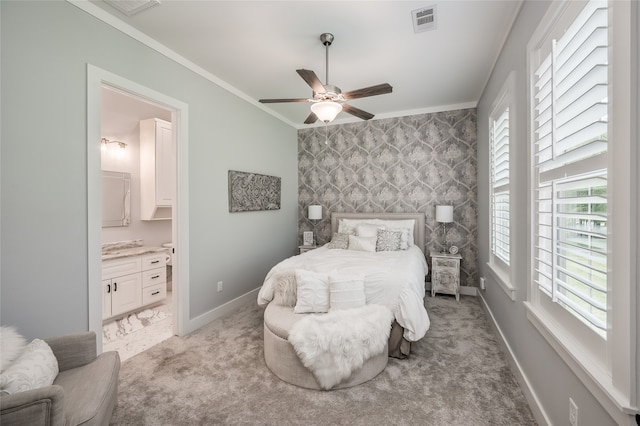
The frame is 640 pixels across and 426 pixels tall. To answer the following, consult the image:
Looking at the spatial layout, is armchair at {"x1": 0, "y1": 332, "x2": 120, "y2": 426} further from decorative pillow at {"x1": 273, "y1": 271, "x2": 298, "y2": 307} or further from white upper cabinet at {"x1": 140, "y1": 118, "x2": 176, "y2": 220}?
white upper cabinet at {"x1": 140, "y1": 118, "x2": 176, "y2": 220}

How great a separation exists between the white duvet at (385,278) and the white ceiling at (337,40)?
83.6 inches

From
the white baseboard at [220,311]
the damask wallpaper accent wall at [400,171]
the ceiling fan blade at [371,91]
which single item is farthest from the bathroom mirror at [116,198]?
the ceiling fan blade at [371,91]

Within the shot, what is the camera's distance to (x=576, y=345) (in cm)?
134

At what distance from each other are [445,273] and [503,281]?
166 centimetres

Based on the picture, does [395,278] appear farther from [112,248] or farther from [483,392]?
[112,248]

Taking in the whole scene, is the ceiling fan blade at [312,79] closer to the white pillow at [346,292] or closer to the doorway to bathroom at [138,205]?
the white pillow at [346,292]

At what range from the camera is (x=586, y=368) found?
1179mm

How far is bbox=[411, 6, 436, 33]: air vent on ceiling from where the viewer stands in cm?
222

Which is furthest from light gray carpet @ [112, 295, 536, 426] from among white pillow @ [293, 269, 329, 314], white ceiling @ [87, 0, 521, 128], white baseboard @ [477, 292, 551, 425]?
white ceiling @ [87, 0, 521, 128]

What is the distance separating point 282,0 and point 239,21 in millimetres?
453

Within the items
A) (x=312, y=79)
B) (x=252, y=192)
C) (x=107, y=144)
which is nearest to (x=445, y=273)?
(x=252, y=192)

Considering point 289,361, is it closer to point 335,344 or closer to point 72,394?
point 335,344

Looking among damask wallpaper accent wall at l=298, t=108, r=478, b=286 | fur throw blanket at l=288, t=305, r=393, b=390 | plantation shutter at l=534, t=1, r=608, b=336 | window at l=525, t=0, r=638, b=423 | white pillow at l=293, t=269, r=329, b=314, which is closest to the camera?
window at l=525, t=0, r=638, b=423

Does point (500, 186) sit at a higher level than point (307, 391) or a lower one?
higher
